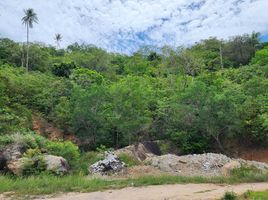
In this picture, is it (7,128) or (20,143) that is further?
(7,128)

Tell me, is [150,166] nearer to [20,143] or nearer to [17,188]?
[20,143]

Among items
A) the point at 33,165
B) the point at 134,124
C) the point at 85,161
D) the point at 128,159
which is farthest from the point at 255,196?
the point at 134,124

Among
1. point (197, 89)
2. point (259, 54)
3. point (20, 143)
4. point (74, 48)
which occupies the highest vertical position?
point (74, 48)

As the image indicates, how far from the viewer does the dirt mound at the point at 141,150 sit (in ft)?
80.1

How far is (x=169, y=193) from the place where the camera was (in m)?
11.9

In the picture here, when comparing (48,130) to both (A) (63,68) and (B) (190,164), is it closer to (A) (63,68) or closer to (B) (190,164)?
(B) (190,164)

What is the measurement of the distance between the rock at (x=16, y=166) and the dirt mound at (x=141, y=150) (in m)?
7.47

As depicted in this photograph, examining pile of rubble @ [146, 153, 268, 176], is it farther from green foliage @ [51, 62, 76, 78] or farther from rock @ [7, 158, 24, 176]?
green foliage @ [51, 62, 76, 78]

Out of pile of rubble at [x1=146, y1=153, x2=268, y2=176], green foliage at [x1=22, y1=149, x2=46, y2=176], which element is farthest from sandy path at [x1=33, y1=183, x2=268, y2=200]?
pile of rubble at [x1=146, y1=153, x2=268, y2=176]

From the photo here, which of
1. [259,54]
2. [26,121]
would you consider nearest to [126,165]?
[26,121]

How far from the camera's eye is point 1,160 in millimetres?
18344

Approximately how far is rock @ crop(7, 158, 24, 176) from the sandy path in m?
5.65

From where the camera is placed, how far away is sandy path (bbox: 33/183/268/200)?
11156 millimetres

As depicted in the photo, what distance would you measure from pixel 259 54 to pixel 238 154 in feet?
75.6
